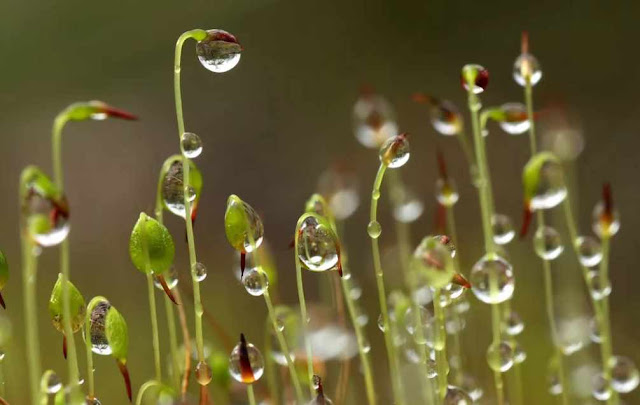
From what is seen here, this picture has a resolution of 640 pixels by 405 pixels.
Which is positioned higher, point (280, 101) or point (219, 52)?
point (280, 101)

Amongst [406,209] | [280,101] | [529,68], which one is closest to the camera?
[529,68]

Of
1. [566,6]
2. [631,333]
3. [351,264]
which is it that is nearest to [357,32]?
[566,6]

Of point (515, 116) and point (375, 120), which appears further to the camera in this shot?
point (375, 120)

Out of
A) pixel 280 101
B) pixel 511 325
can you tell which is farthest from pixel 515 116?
pixel 280 101

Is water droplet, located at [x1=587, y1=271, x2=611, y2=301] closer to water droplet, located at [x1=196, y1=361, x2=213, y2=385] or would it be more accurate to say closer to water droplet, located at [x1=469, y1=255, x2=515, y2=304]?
water droplet, located at [x1=469, y1=255, x2=515, y2=304]

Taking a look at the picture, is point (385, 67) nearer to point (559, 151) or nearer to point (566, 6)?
point (566, 6)

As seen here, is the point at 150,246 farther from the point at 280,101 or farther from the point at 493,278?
the point at 280,101
